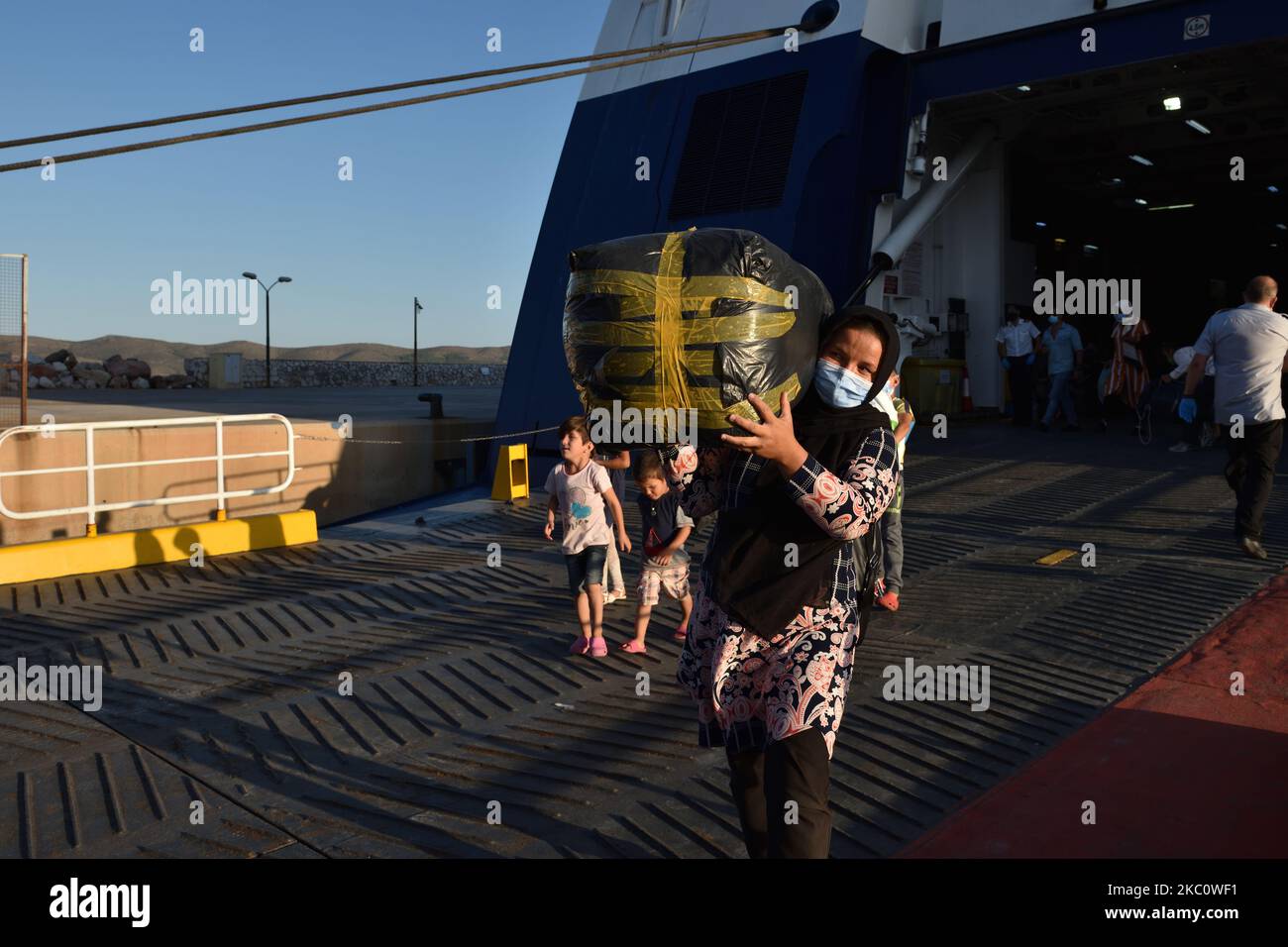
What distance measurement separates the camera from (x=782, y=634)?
117 inches

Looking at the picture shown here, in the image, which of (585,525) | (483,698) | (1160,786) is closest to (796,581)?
(1160,786)

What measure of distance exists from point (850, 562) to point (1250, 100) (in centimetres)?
1561

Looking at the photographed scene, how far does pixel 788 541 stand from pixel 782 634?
0.90ft

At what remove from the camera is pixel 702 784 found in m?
4.39

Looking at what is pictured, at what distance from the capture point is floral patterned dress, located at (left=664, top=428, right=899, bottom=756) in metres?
2.78

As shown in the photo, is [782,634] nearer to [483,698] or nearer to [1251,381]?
[483,698]

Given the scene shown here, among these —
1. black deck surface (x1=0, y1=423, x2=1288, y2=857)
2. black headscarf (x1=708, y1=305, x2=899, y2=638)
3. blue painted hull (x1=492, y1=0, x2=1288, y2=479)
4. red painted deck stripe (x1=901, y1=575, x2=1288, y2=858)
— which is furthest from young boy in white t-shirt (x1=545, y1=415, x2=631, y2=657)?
blue painted hull (x1=492, y1=0, x2=1288, y2=479)

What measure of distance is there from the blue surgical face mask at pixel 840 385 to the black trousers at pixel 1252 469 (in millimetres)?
6044

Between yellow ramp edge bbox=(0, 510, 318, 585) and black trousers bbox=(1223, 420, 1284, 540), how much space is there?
8.45 meters

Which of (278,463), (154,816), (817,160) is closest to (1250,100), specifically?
(817,160)

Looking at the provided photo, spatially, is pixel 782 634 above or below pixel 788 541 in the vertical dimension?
below

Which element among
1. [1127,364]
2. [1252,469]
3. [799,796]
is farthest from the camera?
[1127,364]

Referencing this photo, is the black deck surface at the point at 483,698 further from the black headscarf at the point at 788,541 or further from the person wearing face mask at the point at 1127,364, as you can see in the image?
the person wearing face mask at the point at 1127,364

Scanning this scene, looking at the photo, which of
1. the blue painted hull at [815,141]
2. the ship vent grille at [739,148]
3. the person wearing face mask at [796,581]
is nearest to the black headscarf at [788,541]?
the person wearing face mask at [796,581]
